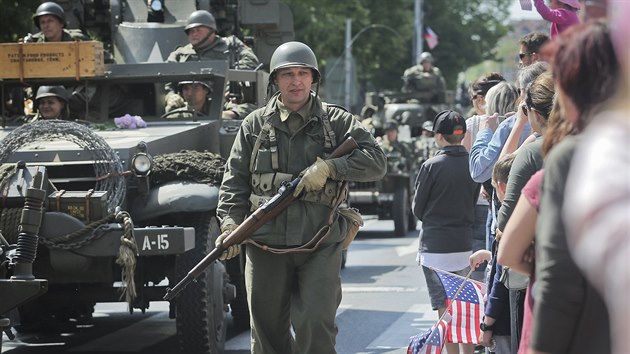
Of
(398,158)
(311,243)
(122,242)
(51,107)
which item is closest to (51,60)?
(51,107)

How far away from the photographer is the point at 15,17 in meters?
18.4

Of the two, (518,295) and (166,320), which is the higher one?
(518,295)

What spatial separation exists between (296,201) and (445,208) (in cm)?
174

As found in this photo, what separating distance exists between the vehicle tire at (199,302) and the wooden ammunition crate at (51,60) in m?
2.12

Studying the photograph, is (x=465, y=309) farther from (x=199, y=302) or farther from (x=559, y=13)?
(x=199, y=302)

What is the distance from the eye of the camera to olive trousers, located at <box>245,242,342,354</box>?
6.22 metres

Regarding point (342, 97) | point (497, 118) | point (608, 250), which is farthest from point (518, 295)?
point (342, 97)

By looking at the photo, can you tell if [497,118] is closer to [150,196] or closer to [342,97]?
[150,196]

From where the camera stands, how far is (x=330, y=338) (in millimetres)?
6246

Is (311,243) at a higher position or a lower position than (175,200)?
higher

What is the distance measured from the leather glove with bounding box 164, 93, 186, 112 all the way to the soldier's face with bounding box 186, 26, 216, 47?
0.98m

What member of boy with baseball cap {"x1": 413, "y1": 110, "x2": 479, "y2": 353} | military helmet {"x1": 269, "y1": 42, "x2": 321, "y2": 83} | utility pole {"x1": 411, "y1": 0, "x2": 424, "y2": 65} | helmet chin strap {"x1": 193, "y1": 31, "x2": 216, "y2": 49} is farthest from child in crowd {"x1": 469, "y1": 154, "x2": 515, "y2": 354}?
utility pole {"x1": 411, "y1": 0, "x2": 424, "y2": 65}

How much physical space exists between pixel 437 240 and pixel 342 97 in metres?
30.2

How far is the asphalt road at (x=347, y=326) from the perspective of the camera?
9.52 m
